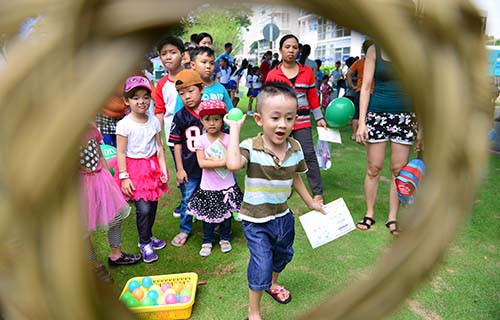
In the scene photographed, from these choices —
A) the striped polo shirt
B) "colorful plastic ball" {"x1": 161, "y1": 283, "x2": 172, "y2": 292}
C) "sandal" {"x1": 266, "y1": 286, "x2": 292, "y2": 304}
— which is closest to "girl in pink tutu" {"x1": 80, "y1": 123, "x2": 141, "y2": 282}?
"colorful plastic ball" {"x1": 161, "y1": 283, "x2": 172, "y2": 292}

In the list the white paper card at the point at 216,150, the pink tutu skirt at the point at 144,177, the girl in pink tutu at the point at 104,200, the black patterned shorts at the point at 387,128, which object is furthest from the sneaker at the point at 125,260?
the black patterned shorts at the point at 387,128

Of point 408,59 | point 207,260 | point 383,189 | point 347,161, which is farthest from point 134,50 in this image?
point 347,161

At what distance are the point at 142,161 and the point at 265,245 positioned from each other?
1092 mm

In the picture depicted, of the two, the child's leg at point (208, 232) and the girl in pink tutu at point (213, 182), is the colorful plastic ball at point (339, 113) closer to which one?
the girl in pink tutu at point (213, 182)

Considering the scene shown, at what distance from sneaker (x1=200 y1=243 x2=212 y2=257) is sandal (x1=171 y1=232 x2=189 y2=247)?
183 mm

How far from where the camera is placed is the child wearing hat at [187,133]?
257cm

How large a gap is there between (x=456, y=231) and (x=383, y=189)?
3.77 metres

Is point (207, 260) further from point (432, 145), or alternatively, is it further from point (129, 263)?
point (432, 145)

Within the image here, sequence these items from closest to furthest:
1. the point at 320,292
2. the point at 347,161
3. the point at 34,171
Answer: the point at 34,171 < the point at 320,292 < the point at 347,161

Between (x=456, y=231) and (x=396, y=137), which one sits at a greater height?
(x=456, y=231)

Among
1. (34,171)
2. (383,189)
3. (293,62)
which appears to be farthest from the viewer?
(383,189)

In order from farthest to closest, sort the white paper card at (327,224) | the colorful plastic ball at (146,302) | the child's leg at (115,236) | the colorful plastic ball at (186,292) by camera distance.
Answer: the child's leg at (115,236) → the colorful plastic ball at (186,292) → the colorful plastic ball at (146,302) → the white paper card at (327,224)

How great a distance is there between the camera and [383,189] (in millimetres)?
3768

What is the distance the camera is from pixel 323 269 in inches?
93.0
